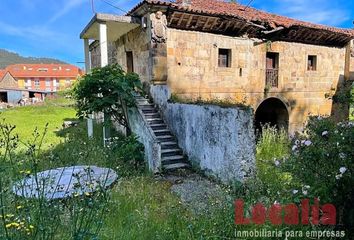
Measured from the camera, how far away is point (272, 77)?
1271 centimetres

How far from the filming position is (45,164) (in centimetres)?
651

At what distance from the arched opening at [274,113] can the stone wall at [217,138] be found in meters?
6.39

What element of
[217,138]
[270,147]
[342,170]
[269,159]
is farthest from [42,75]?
[342,170]

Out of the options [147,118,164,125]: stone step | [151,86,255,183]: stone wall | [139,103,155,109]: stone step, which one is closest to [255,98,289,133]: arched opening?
[139,103,155,109]: stone step

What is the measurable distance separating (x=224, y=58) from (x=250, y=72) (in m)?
1.41

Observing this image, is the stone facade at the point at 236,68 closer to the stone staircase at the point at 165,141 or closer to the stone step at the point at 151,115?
the stone staircase at the point at 165,141

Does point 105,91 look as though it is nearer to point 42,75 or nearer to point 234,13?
point 234,13

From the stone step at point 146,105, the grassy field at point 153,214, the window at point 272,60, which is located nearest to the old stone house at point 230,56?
the window at point 272,60

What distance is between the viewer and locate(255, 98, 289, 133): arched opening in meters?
13.5

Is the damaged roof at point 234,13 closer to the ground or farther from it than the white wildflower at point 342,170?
farther from it

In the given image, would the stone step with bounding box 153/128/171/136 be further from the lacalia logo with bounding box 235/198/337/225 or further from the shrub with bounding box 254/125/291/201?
the lacalia logo with bounding box 235/198/337/225

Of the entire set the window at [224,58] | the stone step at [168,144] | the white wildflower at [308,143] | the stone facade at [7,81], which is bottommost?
the stone step at [168,144]

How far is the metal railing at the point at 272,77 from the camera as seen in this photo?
12.6 metres

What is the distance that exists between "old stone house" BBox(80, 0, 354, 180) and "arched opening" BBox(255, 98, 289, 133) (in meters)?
0.05
